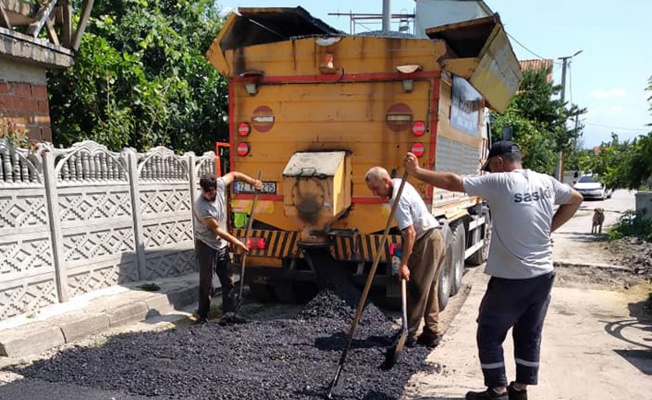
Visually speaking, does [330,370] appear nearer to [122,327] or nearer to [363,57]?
[122,327]

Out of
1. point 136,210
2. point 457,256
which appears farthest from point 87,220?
point 457,256

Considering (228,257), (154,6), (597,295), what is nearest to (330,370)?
(228,257)

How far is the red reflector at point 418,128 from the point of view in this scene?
5172mm

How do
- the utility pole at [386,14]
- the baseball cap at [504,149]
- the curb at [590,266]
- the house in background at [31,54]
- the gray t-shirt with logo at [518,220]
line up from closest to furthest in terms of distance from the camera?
the gray t-shirt with logo at [518,220] → the baseball cap at [504,149] → the house in background at [31,54] → the curb at [590,266] → the utility pole at [386,14]

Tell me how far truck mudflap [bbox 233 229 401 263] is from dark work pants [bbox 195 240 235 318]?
1.37 feet

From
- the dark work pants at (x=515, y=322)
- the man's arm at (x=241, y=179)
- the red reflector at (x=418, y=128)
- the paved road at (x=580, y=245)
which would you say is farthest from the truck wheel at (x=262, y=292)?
the paved road at (x=580, y=245)

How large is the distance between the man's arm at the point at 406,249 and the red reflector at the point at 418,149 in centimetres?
117

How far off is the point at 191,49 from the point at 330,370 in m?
8.20

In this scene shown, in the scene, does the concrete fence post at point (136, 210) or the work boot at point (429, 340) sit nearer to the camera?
the work boot at point (429, 340)

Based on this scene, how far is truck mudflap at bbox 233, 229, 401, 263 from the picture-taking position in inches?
209

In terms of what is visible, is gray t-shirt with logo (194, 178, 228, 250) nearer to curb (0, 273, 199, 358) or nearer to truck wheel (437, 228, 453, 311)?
curb (0, 273, 199, 358)

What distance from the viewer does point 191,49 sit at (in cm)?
1020

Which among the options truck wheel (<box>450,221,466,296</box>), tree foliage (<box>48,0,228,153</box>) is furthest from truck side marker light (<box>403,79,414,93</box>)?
tree foliage (<box>48,0,228,153</box>)

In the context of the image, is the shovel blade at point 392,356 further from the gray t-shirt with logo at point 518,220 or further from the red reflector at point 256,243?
the red reflector at point 256,243
